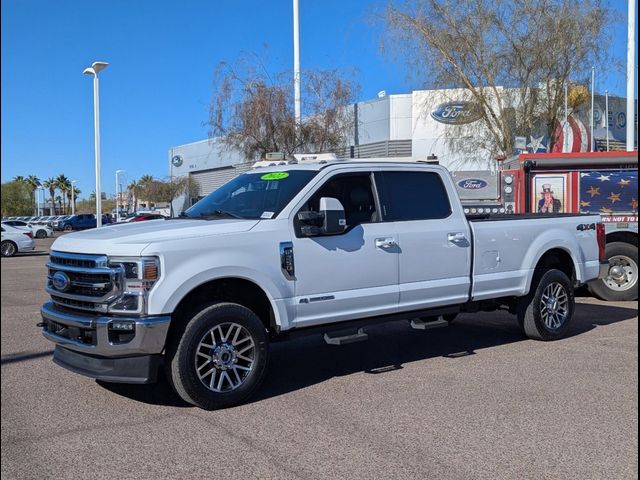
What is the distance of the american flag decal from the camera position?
11.5 metres

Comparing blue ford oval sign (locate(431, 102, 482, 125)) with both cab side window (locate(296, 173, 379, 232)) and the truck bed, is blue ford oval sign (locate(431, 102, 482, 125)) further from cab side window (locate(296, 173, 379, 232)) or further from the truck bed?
cab side window (locate(296, 173, 379, 232))

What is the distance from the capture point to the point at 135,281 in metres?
5.15

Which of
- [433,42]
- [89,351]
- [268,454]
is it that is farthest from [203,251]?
[433,42]

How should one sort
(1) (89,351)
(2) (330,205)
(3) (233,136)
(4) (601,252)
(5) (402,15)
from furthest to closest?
(3) (233,136) → (5) (402,15) → (4) (601,252) → (2) (330,205) → (1) (89,351)

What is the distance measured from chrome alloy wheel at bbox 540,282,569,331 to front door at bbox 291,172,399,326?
2.51 meters

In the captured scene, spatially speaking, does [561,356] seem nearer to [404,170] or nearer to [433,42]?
[404,170]

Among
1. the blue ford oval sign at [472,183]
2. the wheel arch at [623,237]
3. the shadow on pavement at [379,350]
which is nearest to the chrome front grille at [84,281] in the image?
the shadow on pavement at [379,350]

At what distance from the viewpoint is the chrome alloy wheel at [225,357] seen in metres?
5.48

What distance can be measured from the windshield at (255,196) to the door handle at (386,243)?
0.91 meters

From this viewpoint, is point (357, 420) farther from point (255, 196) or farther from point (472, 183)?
point (472, 183)

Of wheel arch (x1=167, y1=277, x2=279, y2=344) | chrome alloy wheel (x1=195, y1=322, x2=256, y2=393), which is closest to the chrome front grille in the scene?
wheel arch (x1=167, y1=277, x2=279, y2=344)

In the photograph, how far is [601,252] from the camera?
902 cm

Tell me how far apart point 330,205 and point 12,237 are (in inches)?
975

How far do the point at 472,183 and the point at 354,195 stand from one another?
485 inches
